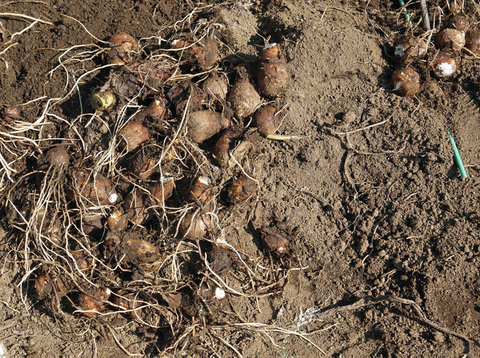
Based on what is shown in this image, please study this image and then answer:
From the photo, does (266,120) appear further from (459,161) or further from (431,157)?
(459,161)

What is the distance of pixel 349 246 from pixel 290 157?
840 mm

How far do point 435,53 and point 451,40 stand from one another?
0.20m

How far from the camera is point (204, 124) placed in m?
2.80

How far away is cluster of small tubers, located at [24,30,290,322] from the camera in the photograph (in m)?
2.66

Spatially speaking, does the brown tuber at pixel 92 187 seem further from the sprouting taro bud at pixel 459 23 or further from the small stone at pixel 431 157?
the sprouting taro bud at pixel 459 23

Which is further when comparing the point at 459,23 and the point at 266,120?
the point at 459,23

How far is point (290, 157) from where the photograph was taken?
299 cm

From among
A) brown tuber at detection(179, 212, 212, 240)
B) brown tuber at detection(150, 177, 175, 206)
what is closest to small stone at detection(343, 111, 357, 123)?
brown tuber at detection(179, 212, 212, 240)

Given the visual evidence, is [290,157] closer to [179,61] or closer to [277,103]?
[277,103]

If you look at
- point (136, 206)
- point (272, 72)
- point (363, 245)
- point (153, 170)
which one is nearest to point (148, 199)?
point (136, 206)

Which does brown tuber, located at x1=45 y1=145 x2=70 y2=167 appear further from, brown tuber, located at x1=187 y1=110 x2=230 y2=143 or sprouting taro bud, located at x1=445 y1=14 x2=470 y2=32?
sprouting taro bud, located at x1=445 y1=14 x2=470 y2=32

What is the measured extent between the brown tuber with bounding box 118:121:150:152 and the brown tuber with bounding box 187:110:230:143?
35cm

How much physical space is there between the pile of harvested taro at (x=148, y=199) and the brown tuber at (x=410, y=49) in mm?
1043

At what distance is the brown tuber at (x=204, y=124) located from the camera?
2.79 meters
